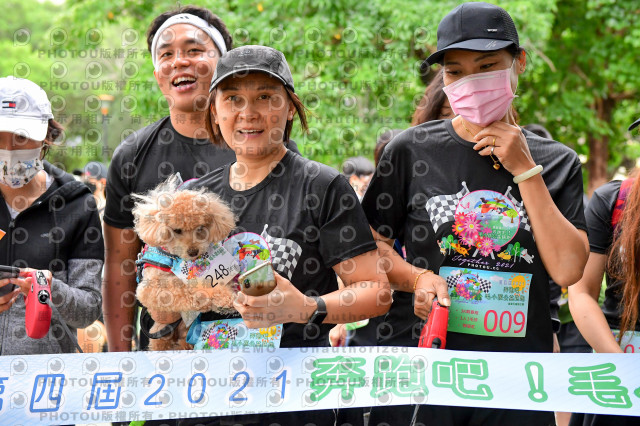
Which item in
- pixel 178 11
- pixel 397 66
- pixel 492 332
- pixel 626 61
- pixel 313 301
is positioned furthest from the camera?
pixel 626 61

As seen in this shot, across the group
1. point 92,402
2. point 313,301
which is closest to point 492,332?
point 313,301

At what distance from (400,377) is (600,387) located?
0.80 metres

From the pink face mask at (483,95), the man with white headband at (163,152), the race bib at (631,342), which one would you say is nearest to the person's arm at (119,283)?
the man with white headband at (163,152)

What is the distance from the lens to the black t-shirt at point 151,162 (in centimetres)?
348

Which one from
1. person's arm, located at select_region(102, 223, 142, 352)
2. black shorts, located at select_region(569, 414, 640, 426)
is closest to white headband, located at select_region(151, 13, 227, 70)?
person's arm, located at select_region(102, 223, 142, 352)

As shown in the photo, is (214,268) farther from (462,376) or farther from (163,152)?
(462,376)

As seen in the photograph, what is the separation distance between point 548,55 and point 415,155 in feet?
37.5

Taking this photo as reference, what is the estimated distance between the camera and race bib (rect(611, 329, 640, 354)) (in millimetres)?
3139

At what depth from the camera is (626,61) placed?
1241 cm

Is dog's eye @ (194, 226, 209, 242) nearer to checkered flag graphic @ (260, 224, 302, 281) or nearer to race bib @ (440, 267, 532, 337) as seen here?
checkered flag graphic @ (260, 224, 302, 281)

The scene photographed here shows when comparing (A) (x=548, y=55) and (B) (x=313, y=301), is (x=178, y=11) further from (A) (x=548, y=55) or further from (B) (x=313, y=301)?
(A) (x=548, y=55)

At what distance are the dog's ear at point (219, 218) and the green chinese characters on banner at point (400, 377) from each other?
81 centimetres

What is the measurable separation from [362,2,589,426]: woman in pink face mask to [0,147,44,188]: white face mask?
177 centimetres

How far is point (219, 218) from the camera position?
8.98 ft
